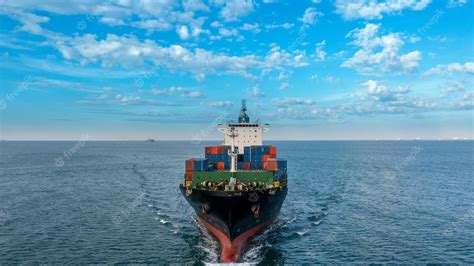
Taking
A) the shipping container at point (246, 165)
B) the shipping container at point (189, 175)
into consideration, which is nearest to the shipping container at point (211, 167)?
the shipping container at point (189, 175)

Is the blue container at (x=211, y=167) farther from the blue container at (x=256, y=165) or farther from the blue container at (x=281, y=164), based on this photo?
the blue container at (x=281, y=164)

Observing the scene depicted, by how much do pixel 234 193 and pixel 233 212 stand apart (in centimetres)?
171

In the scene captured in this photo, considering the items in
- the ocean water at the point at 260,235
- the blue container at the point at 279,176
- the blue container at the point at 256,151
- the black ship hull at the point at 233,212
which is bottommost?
the ocean water at the point at 260,235

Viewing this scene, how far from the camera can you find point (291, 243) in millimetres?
33812

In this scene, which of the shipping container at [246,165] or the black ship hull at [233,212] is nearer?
the black ship hull at [233,212]

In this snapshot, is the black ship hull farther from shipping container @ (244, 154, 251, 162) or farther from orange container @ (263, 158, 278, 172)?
shipping container @ (244, 154, 251, 162)

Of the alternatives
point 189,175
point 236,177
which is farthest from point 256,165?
Answer: point 189,175

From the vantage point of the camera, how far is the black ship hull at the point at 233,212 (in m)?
28.8

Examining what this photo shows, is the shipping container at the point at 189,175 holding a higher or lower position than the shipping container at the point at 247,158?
lower

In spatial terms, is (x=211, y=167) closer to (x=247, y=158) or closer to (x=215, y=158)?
(x=215, y=158)

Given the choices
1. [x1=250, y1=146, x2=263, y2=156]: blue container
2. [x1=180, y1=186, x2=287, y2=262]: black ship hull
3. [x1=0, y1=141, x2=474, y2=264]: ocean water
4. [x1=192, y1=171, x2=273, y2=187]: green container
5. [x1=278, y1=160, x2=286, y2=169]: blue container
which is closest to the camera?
[x1=180, y1=186, x2=287, y2=262]: black ship hull

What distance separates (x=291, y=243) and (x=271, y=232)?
3.27 meters

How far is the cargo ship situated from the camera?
95.5 ft

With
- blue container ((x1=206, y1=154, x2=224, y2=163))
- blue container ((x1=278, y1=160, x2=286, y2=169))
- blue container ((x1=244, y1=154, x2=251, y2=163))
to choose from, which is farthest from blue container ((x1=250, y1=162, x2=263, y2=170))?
blue container ((x1=206, y1=154, x2=224, y2=163))
